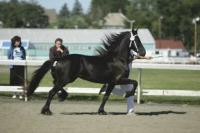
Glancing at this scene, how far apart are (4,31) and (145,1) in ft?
158

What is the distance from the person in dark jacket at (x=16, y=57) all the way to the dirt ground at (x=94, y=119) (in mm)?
1619

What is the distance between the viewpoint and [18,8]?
158750 mm

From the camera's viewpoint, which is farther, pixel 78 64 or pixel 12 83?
pixel 12 83

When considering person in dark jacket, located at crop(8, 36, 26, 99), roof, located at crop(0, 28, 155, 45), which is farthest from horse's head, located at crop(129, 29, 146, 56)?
roof, located at crop(0, 28, 155, 45)

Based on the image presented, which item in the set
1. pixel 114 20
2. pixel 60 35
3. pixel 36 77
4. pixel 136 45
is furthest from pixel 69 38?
pixel 114 20

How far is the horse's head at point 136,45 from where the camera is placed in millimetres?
14281

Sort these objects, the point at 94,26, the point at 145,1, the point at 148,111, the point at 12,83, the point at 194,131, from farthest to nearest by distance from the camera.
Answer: the point at 94,26, the point at 145,1, the point at 12,83, the point at 148,111, the point at 194,131

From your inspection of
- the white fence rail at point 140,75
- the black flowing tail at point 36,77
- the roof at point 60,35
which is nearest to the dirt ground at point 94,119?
the black flowing tail at point 36,77

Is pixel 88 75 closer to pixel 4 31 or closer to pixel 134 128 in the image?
pixel 134 128

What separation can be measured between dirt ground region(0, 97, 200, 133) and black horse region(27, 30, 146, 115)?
68 centimetres

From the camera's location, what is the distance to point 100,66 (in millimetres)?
14289

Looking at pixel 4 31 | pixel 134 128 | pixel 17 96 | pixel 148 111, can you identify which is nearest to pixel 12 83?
pixel 17 96

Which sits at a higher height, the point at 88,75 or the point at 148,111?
the point at 88,75

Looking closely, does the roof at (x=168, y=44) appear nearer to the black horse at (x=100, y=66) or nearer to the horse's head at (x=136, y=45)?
the black horse at (x=100, y=66)
